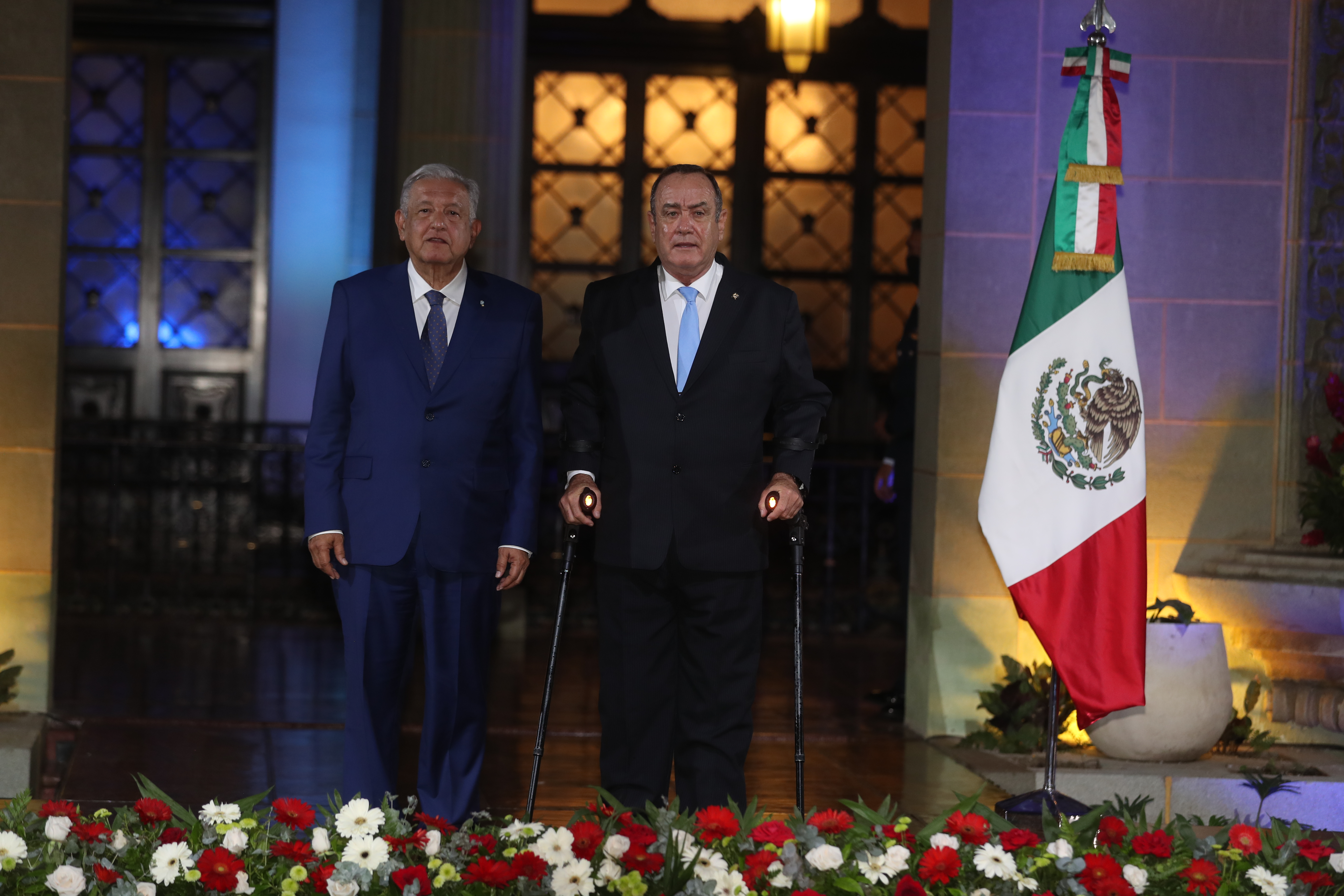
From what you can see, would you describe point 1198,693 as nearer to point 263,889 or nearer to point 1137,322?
point 1137,322

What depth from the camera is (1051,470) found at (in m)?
5.17

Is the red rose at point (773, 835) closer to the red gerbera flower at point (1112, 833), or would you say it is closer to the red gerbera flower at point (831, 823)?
the red gerbera flower at point (831, 823)

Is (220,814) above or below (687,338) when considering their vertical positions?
below

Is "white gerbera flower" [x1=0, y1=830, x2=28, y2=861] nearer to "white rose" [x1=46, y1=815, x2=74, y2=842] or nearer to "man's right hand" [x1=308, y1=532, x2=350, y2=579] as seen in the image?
"white rose" [x1=46, y1=815, x2=74, y2=842]

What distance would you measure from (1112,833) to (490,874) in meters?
1.40

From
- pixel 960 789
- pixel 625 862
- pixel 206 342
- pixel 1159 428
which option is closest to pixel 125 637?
pixel 206 342

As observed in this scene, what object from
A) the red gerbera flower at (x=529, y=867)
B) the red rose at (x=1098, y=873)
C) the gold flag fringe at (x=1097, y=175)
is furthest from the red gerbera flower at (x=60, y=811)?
the gold flag fringe at (x=1097, y=175)

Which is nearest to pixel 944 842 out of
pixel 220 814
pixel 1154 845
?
pixel 1154 845

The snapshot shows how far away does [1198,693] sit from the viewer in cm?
563

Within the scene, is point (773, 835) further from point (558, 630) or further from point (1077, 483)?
point (1077, 483)

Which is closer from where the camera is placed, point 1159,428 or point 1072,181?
point 1072,181

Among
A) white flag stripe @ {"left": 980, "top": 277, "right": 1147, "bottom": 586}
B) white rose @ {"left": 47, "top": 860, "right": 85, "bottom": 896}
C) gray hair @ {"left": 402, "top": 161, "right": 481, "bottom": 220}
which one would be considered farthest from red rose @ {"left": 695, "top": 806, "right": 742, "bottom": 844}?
white flag stripe @ {"left": 980, "top": 277, "right": 1147, "bottom": 586}

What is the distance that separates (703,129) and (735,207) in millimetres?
748

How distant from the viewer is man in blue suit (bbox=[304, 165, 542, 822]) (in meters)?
4.27
